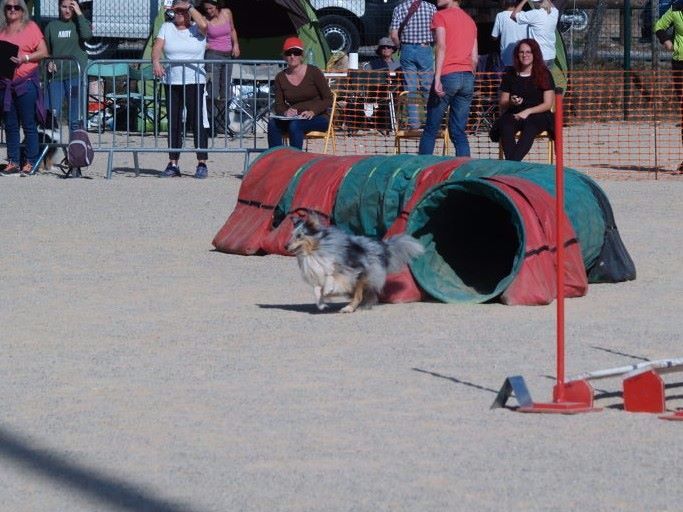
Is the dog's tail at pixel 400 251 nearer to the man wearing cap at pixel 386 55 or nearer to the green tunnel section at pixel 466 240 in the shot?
the green tunnel section at pixel 466 240

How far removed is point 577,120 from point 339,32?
5319 mm

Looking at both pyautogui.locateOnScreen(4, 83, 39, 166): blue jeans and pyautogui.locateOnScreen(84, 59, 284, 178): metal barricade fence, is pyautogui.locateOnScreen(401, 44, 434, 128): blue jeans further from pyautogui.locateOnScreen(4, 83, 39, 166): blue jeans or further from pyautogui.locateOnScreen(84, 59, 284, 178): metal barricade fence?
pyautogui.locateOnScreen(4, 83, 39, 166): blue jeans

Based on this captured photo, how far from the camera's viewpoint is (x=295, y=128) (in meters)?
16.2

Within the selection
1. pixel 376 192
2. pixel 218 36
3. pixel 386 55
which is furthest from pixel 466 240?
pixel 386 55

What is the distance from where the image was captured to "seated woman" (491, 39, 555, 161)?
1508 centimetres

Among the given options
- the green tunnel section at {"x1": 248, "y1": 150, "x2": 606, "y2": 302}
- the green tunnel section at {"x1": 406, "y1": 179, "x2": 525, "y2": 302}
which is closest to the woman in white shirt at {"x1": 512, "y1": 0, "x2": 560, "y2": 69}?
the green tunnel section at {"x1": 248, "y1": 150, "x2": 606, "y2": 302}

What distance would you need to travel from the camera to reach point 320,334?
8.45 m

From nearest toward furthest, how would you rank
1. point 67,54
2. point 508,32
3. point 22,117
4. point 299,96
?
point 299,96 → point 22,117 → point 67,54 → point 508,32

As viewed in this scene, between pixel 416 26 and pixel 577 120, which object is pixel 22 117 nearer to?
pixel 416 26

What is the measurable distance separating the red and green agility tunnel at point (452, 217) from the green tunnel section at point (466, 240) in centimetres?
1

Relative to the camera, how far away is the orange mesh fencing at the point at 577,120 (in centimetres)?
2019

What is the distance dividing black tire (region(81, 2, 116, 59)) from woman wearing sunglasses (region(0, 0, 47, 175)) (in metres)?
10.1

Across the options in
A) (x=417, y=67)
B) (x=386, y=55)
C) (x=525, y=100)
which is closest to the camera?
(x=525, y=100)

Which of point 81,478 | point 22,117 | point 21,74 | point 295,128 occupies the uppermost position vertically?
point 21,74
